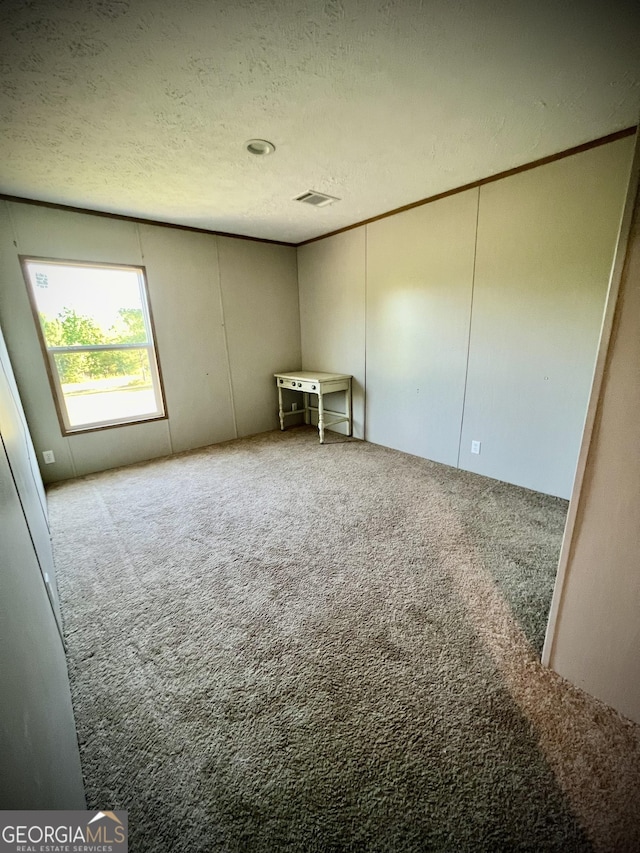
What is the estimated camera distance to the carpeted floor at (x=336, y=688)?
0.95 m

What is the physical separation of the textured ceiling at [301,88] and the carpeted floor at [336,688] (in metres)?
2.45

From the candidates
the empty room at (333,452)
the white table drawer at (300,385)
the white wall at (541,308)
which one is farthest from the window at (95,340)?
the white wall at (541,308)

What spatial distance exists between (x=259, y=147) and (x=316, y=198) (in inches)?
37.2

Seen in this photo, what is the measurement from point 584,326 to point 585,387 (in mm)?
430

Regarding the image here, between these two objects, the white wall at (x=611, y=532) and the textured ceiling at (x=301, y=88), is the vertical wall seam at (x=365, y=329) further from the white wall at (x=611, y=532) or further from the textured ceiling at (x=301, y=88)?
the white wall at (x=611, y=532)

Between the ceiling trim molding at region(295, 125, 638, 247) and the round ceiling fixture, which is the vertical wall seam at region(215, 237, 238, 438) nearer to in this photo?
the ceiling trim molding at region(295, 125, 638, 247)

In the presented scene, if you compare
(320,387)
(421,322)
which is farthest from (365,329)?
(320,387)

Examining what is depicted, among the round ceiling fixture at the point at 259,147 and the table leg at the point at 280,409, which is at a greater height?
the round ceiling fixture at the point at 259,147

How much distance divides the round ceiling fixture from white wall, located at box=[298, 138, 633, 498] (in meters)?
1.64

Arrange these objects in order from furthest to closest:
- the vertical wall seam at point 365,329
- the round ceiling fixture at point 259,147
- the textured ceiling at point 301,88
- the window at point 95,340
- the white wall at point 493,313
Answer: the vertical wall seam at point 365,329
the window at point 95,340
the white wall at point 493,313
the round ceiling fixture at point 259,147
the textured ceiling at point 301,88

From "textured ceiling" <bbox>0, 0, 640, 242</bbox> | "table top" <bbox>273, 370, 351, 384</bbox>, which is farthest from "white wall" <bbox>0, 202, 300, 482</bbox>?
"textured ceiling" <bbox>0, 0, 640, 242</bbox>

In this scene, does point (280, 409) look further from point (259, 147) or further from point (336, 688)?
point (336, 688)

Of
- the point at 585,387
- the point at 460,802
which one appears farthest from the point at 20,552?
the point at 585,387

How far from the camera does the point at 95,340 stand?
3.26m
